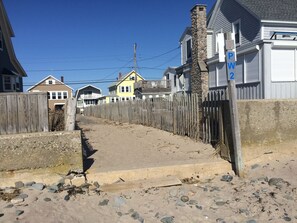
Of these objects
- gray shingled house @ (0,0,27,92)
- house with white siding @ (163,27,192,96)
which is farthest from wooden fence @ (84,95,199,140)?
gray shingled house @ (0,0,27,92)

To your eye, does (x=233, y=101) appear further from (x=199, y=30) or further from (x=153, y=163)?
(x=199, y=30)

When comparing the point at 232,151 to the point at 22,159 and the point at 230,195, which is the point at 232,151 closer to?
the point at 230,195

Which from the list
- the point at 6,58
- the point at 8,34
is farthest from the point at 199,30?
the point at 8,34

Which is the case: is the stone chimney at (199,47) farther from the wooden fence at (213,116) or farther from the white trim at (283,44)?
the wooden fence at (213,116)

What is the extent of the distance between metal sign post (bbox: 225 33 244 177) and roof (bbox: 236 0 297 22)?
13.5m

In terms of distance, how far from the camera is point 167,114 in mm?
13930

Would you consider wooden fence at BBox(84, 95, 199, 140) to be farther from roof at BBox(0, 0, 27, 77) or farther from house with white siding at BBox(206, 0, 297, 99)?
roof at BBox(0, 0, 27, 77)

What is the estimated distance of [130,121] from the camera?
22.2 metres

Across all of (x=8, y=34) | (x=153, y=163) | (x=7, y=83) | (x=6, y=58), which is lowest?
(x=153, y=163)

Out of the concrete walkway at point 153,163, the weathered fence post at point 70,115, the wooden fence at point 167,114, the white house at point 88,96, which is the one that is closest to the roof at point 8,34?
the wooden fence at point 167,114

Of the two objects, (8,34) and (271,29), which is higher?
(8,34)

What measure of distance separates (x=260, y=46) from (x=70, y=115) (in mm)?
12741

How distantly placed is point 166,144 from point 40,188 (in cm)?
540

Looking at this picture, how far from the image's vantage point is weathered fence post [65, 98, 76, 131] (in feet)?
21.9
